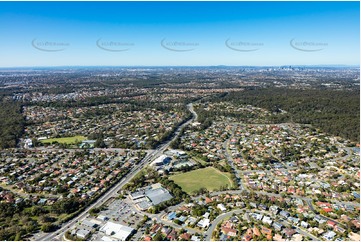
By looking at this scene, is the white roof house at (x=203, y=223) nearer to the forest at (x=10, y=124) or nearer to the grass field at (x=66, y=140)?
the grass field at (x=66, y=140)

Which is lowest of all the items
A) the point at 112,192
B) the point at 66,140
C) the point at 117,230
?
the point at 112,192

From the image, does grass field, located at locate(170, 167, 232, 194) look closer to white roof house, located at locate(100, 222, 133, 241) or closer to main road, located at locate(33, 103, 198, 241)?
main road, located at locate(33, 103, 198, 241)

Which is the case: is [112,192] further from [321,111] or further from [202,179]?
[321,111]

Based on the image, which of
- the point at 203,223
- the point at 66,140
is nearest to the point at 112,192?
the point at 203,223

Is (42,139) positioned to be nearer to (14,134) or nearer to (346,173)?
(14,134)

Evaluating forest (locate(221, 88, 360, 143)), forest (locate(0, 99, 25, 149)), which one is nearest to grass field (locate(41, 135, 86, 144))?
forest (locate(0, 99, 25, 149))

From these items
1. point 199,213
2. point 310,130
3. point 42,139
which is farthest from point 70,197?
point 310,130

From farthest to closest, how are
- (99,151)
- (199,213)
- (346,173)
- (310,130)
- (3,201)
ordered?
(310,130) < (99,151) < (346,173) < (3,201) < (199,213)

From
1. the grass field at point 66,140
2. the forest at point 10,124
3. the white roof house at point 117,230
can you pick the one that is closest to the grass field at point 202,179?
the white roof house at point 117,230
